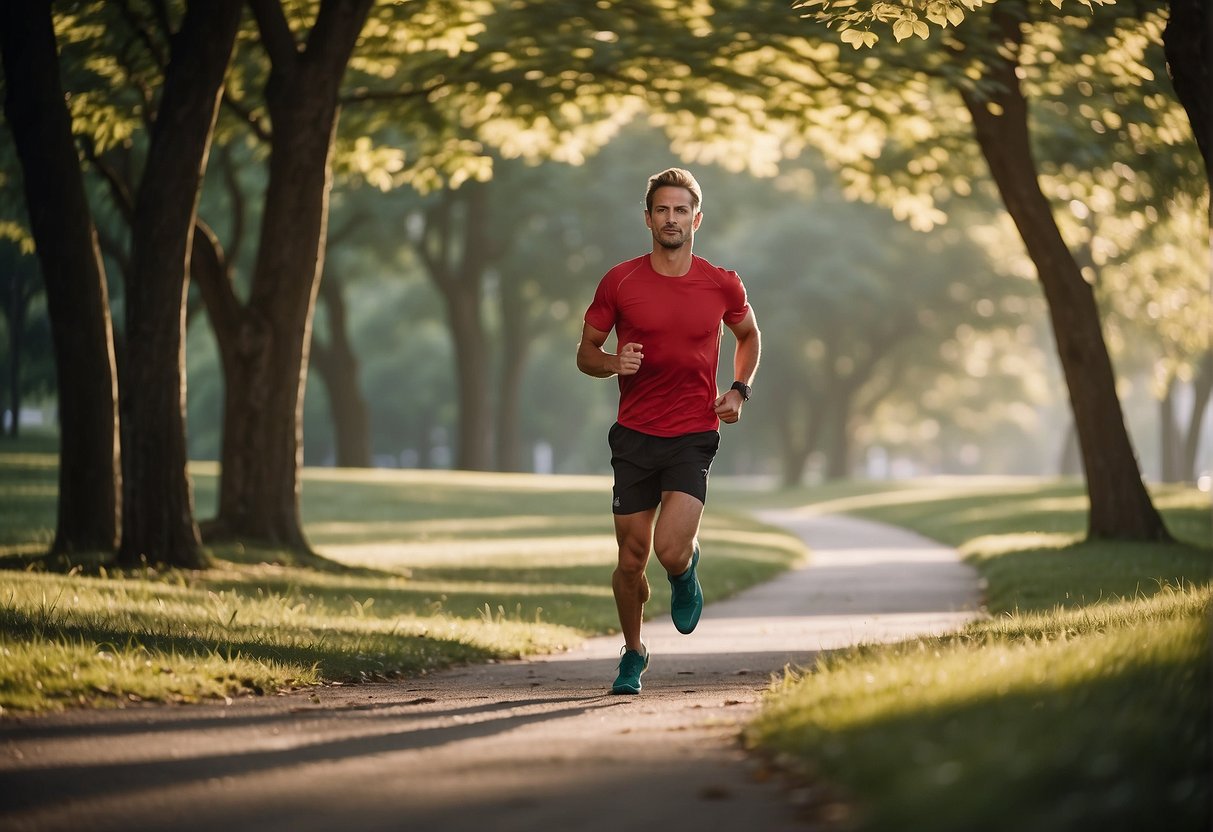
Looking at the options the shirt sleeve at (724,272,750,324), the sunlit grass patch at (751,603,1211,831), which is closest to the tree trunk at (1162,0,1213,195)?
the shirt sleeve at (724,272,750,324)

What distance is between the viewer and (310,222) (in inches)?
608

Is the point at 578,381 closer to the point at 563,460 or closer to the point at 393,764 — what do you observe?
the point at 563,460

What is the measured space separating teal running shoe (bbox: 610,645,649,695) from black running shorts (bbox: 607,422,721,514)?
0.79 m

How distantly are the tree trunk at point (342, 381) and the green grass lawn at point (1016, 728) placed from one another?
31.7 metres

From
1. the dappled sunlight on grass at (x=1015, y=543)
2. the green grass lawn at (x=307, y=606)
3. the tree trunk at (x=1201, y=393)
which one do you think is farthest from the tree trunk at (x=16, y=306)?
A: the tree trunk at (x=1201, y=393)

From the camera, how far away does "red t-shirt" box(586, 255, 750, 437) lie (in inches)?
295

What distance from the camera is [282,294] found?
610 inches

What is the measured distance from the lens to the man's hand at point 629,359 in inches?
285

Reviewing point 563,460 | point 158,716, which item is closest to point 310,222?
point 158,716

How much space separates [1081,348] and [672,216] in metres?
11.8

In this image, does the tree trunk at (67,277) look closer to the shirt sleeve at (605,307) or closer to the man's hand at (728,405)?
A: the shirt sleeve at (605,307)

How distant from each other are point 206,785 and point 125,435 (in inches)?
339

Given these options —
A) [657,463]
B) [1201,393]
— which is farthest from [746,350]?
[1201,393]

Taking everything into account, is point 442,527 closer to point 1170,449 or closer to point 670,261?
point 670,261
